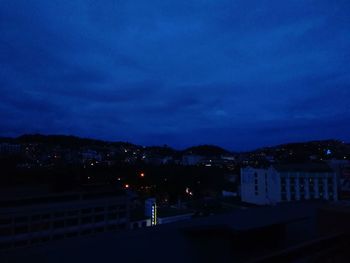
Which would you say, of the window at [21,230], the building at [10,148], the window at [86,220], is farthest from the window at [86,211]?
the building at [10,148]

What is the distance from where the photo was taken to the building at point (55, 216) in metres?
Answer: 11.7

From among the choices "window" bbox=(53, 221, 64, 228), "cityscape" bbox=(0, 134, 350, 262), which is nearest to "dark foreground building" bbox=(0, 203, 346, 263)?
"cityscape" bbox=(0, 134, 350, 262)

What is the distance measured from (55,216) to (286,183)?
24.0 m

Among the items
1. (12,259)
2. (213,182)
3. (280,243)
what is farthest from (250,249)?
(213,182)

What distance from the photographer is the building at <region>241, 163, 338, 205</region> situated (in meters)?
30.3

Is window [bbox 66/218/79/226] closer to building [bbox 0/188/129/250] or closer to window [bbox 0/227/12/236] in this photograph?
building [bbox 0/188/129/250]

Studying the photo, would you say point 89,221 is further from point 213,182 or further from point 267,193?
point 213,182

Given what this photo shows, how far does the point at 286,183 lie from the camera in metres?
31.5

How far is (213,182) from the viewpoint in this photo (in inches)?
1511

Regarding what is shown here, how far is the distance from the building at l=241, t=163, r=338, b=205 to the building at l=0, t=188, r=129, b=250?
18801 mm

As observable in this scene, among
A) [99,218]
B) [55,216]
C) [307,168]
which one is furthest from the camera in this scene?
[307,168]

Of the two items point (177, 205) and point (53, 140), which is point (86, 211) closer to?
point (177, 205)

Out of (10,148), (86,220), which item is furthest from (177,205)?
(10,148)

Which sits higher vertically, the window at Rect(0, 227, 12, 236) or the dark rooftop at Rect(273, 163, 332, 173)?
the dark rooftop at Rect(273, 163, 332, 173)
